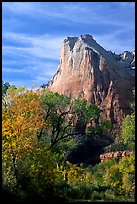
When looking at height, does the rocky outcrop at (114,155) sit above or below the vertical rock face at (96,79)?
below

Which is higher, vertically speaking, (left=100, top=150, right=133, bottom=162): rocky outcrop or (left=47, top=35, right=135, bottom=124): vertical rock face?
(left=47, top=35, right=135, bottom=124): vertical rock face

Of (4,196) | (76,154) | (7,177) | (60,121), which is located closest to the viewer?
(4,196)

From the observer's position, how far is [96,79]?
26688 mm

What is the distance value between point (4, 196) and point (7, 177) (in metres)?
0.88

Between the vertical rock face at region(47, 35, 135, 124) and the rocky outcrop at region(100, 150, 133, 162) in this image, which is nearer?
the rocky outcrop at region(100, 150, 133, 162)

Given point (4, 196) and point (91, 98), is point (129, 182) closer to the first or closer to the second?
point (4, 196)

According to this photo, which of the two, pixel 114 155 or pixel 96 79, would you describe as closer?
pixel 114 155

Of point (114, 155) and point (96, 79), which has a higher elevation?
point (96, 79)

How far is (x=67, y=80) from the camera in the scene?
1067 inches

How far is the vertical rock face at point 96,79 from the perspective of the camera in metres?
25.7

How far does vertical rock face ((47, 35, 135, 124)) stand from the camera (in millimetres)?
25656

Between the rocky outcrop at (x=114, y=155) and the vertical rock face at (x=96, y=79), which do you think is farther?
the vertical rock face at (x=96, y=79)

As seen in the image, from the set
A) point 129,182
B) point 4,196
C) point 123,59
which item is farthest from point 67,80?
point 4,196

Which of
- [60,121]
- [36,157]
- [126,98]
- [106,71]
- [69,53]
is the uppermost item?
[69,53]
